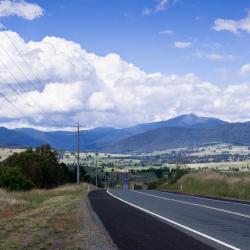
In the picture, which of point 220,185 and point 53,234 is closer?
point 53,234

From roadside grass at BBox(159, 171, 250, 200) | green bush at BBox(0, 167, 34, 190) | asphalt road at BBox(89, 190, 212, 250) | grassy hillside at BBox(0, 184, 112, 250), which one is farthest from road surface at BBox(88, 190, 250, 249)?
green bush at BBox(0, 167, 34, 190)

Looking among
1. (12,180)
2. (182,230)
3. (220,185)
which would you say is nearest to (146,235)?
(182,230)

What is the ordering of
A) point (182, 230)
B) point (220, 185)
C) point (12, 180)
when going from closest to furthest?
point (182, 230), point (220, 185), point (12, 180)

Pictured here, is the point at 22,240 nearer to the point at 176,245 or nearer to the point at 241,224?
the point at 176,245

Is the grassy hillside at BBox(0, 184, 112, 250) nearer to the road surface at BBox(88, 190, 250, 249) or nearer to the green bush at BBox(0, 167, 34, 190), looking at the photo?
the road surface at BBox(88, 190, 250, 249)

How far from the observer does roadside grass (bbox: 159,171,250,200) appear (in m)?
→ 45.8

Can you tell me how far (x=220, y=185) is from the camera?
174 ft

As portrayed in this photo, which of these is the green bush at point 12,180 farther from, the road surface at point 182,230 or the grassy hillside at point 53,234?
the grassy hillside at point 53,234

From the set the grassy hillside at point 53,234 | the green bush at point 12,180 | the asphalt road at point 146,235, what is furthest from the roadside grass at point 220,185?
the grassy hillside at point 53,234

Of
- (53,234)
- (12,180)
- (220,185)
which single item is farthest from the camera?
(12,180)

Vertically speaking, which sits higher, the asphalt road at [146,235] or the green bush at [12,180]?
the green bush at [12,180]

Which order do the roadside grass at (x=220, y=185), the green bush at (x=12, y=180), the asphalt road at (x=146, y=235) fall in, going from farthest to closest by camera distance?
the green bush at (x=12, y=180)
the roadside grass at (x=220, y=185)
the asphalt road at (x=146, y=235)

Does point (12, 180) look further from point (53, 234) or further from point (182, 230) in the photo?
point (53, 234)

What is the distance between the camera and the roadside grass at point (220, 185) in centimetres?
4578
